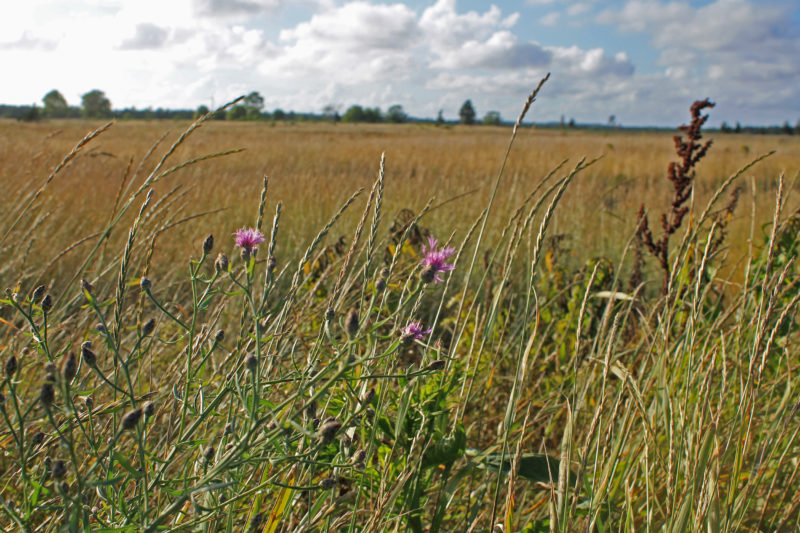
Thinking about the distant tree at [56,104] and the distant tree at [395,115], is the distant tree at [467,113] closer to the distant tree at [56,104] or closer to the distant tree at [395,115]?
the distant tree at [395,115]

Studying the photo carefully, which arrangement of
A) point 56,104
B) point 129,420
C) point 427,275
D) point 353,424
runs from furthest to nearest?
point 56,104 < point 353,424 < point 427,275 < point 129,420

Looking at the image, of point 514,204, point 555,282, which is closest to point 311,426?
point 555,282

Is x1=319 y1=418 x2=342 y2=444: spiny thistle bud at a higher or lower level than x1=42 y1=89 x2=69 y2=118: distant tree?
lower

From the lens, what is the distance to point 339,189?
20.0 ft

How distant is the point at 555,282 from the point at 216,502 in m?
1.95

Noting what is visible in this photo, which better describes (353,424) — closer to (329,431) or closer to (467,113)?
(329,431)

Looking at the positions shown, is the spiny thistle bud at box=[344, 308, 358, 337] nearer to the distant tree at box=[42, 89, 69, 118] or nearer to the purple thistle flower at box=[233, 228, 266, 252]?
the purple thistle flower at box=[233, 228, 266, 252]

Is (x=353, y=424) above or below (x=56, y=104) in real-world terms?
below

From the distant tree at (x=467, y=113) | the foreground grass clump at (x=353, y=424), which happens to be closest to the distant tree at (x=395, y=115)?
the distant tree at (x=467, y=113)

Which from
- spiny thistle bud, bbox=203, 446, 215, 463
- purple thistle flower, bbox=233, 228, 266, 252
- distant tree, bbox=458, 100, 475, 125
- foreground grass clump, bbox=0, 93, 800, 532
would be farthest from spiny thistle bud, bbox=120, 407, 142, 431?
distant tree, bbox=458, 100, 475, 125

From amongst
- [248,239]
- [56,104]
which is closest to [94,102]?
[56,104]

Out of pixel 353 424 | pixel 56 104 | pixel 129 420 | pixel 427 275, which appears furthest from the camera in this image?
pixel 56 104

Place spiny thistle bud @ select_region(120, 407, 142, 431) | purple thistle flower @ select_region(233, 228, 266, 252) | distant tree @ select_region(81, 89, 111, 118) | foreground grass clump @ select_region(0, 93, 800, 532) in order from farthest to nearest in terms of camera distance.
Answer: distant tree @ select_region(81, 89, 111, 118) < purple thistle flower @ select_region(233, 228, 266, 252) < foreground grass clump @ select_region(0, 93, 800, 532) < spiny thistle bud @ select_region(120, 407, 142, 431)

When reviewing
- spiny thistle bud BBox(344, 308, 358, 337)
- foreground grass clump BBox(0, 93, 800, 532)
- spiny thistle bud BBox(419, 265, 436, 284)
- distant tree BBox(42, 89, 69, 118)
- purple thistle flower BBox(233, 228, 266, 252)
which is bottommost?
foreground grass clump BBox(0, 93, 800, 532)
